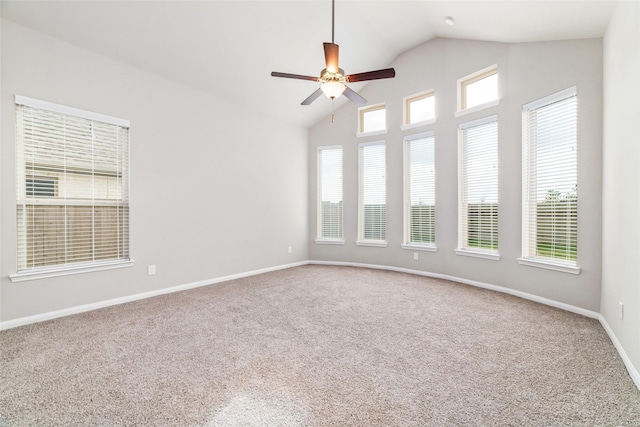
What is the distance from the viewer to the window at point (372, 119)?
5.62m

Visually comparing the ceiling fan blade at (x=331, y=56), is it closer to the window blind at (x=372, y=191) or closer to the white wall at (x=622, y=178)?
the white wall at (x=622, y=178)

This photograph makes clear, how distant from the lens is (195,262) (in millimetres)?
4352

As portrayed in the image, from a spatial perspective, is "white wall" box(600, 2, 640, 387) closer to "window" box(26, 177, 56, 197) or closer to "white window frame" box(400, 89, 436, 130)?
"white window frame" box(400, 89, 436, 130)

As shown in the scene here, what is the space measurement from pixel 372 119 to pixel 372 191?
1497mm

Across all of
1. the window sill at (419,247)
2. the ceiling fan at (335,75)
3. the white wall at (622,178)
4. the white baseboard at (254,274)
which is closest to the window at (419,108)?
the window sill at (419,247)

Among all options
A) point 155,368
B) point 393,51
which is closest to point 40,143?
point 155,368

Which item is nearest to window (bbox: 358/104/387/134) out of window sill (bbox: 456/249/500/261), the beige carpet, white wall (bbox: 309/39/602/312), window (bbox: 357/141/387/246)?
white wall (bbox: 309/39/602/312)

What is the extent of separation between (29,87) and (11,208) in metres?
1.28

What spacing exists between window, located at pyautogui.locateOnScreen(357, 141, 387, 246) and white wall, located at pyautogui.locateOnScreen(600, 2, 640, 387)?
10.5ft

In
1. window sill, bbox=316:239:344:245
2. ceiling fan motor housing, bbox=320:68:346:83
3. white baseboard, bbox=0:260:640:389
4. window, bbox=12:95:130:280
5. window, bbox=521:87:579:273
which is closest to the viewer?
white baseboard, bbox=0:260:640:389

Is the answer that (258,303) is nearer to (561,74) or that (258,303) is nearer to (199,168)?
(199,168)

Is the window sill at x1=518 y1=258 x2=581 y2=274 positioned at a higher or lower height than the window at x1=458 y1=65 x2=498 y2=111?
lower

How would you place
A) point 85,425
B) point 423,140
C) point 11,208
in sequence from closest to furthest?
1. point 85,425
2. point 11,208
3. point 423,140

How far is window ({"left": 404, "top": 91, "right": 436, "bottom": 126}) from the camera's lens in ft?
16.2
